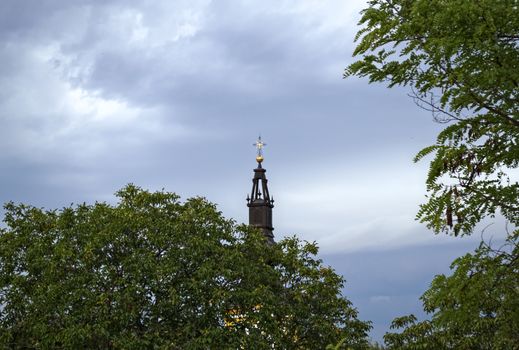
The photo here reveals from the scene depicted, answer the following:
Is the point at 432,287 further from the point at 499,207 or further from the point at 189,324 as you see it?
the point at 189,324

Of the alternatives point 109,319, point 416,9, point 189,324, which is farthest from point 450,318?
point 109,319

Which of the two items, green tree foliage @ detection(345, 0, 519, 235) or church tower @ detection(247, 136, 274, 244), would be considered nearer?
green tree foliage @ detection(345, 0, 519, 235)

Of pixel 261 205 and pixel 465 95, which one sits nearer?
pixel 465 95

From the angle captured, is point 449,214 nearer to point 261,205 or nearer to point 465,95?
point 465,95

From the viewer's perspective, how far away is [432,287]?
458 inches

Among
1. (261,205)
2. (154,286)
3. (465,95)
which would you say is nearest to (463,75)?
(465,95)

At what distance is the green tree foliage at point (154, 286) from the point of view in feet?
74.7

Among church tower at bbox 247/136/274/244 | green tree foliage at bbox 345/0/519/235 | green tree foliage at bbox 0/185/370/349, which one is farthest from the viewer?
church tower at bbox 247/136/274/244

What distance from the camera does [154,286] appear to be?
76.5 ft

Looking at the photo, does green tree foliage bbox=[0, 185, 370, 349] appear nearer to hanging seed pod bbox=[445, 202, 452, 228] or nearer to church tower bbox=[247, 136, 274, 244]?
hanging seed pod bbox=[445, 202, 452, 228]

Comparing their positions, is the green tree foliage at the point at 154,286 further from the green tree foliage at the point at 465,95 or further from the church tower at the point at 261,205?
the church tower at the point at 261,205

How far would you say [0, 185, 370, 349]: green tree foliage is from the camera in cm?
2278

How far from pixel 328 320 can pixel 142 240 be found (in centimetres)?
800

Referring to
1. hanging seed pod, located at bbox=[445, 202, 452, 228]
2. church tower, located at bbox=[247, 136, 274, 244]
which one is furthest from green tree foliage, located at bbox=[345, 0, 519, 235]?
church tower, located at bbox=[247, 136, 274, 244]
